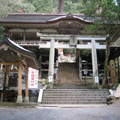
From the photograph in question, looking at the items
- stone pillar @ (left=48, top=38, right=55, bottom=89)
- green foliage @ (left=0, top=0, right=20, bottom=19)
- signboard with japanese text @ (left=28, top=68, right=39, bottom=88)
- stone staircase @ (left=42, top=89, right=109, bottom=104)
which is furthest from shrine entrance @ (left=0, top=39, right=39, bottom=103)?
green foliage @ (left=0, top=0, right=20, bottom=19)

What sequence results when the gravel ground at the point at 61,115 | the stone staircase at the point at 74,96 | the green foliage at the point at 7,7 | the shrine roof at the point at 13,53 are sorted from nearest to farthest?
the gravel ground at the point at 61,115, the shrine roof at the point at 13,53, the stone staircase at the point at 74,96, the green foliage at the point at 7,7

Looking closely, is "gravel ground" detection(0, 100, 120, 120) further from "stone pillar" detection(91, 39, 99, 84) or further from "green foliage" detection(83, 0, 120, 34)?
"green foliage" detection(83, 0, 120, 34)

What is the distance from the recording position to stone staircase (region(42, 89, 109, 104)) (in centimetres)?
845

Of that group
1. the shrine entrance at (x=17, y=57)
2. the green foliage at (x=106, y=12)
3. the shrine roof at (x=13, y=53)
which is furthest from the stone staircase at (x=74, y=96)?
the green foliage at (x=106, y=12)

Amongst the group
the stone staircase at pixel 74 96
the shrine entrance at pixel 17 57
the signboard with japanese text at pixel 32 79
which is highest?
the shrine entrance at pixel 17 57

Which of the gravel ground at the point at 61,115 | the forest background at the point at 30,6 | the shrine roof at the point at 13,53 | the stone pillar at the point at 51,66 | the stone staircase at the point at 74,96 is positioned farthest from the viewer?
the forest background at the point at 30,6

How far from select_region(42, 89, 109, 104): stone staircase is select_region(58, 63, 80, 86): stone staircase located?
3923mm

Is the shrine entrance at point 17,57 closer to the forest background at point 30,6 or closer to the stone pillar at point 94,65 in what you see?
the stone pillar at point 94,65

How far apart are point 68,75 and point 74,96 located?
6422 millimetres

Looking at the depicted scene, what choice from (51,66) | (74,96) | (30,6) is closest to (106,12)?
(51,66)

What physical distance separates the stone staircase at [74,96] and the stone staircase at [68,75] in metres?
3.92

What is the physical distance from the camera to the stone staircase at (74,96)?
8.45 meters

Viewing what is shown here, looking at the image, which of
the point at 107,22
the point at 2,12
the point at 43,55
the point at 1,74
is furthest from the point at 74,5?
the point at 1,74

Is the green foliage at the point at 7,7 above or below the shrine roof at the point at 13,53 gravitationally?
above
